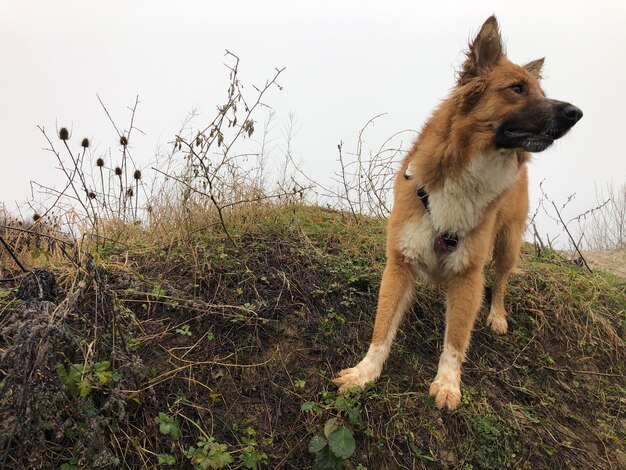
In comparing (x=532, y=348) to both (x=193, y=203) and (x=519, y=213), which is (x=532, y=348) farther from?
(x=193, y=203)

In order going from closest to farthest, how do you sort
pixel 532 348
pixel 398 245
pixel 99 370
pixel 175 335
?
1. pixel 99 370
2. pixel 175 335
3. pixel 398 245
4. pixel 532 348

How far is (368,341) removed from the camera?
2955 mm

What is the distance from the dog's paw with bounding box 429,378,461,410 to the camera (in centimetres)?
253

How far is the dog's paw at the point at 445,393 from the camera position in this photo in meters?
2.53

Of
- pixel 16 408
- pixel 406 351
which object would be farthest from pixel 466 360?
pixel 16 408

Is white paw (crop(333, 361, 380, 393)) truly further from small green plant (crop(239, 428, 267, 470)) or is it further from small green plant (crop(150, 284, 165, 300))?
small green plant (crop(150, 284, 165, 300))

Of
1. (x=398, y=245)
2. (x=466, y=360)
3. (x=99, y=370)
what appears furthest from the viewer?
(x=466, y=360)

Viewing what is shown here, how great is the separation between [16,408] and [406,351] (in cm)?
221

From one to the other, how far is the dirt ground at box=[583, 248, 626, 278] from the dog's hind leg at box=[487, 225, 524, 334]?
4040mm

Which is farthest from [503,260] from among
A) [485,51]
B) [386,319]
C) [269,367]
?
[269,367]

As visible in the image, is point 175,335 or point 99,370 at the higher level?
point 175,335

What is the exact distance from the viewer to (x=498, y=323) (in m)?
→ 3.46

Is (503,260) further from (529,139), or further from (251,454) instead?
(251,454)

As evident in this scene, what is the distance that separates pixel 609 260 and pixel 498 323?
5.66 meters
